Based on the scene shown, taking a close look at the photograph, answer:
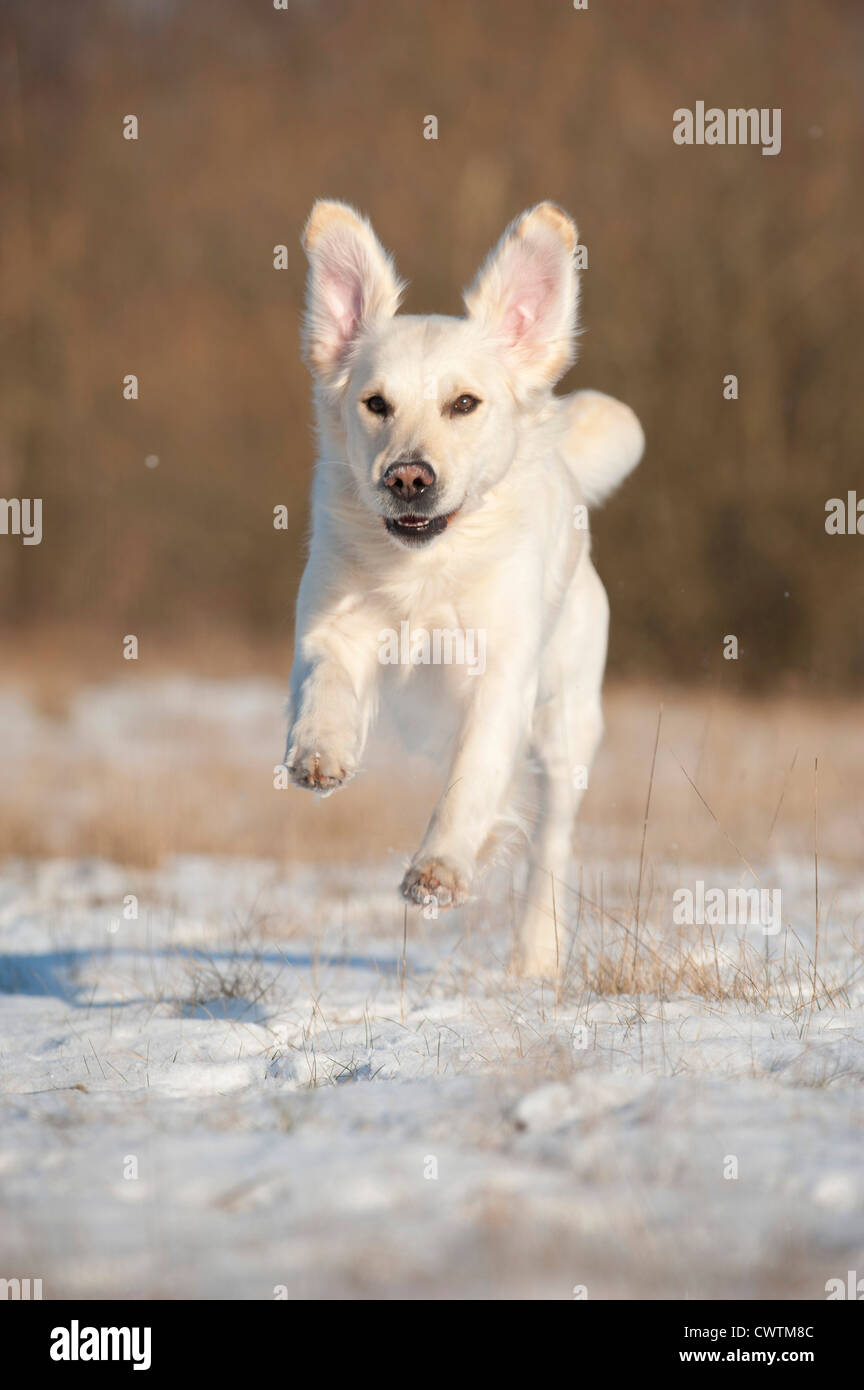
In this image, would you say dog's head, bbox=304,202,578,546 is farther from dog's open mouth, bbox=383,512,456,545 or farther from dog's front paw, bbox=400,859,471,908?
dog's front paw, bbox=400,859,471,908

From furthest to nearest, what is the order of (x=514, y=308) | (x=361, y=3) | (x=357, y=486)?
1. (x=361, y=3)
2. (x=514, y=308)
3. (x=357, y=486)

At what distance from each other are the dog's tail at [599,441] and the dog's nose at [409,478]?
6.09 ft

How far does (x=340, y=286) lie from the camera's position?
16.1ft

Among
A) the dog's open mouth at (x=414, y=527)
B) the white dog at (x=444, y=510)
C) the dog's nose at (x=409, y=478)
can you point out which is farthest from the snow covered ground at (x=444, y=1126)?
the dog's nose at (x=409, y=478)

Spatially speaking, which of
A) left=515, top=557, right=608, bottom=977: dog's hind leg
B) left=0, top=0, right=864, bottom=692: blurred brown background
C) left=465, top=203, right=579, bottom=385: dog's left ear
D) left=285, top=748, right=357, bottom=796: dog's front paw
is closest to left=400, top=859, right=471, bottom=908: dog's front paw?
left=285, top=748, right=357, bottom=796: dog's front paw

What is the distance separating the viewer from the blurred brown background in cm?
1755

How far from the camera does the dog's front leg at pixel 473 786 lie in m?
3.73

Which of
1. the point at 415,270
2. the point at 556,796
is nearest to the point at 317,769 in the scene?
the point at 556,796

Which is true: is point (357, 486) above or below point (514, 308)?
below

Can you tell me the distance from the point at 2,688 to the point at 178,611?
567cm

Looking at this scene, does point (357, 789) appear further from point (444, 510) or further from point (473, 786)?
point (473, 786)

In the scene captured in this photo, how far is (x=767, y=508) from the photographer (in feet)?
58.1
